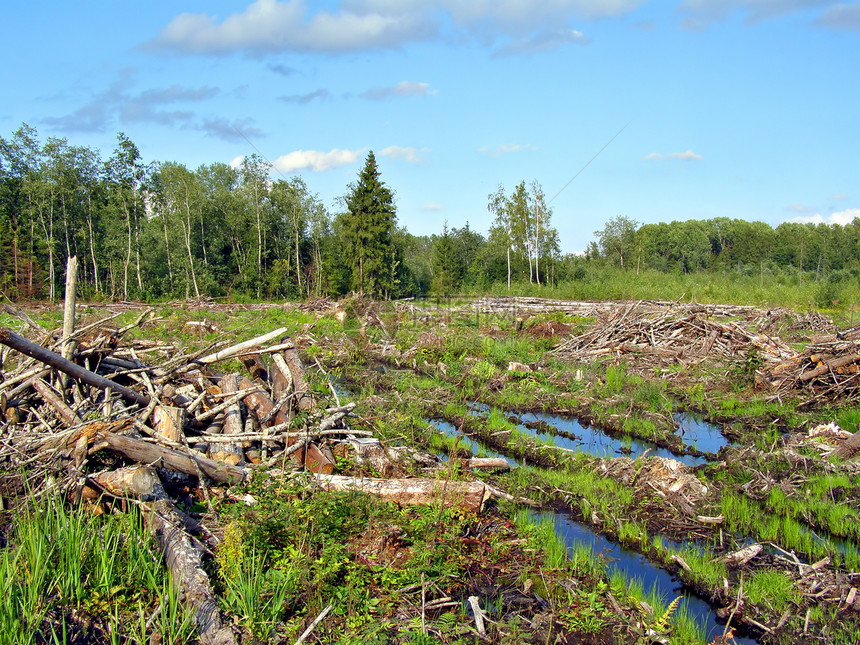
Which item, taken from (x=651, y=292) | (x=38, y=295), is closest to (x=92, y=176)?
(x=38, y=295)

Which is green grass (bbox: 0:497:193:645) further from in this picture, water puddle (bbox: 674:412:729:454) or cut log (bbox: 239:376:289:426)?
water puddle (bbox: 674:412:729:454)

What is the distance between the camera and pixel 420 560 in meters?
4.87

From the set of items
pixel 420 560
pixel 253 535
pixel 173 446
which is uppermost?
pixel 173 446

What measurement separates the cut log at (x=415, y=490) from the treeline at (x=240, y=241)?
33.8 m

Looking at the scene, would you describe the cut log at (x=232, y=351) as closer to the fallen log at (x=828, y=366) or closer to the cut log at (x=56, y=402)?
the cut log at (x=56, y=402)

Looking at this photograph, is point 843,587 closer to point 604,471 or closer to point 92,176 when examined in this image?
point 604,471

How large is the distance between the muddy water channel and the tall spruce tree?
2992 centimetres

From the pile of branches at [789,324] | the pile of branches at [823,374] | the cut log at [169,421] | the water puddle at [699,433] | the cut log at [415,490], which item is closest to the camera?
the cut log at [415,490]

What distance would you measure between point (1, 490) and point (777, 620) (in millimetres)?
7225

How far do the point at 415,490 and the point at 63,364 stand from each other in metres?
4.07

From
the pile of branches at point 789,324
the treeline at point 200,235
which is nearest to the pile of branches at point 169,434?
the pile of branches at point 789,324

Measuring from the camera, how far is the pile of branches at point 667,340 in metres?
15.6

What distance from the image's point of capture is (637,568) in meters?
5.80

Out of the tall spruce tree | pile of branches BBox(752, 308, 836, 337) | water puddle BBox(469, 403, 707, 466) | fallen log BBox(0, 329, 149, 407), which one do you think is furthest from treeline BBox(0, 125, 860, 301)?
fallen log BBox(0, 329, 149, 407)
